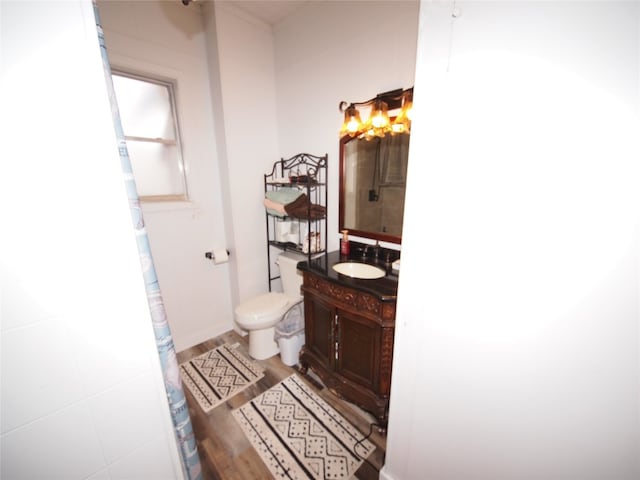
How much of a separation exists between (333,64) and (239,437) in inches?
99.3

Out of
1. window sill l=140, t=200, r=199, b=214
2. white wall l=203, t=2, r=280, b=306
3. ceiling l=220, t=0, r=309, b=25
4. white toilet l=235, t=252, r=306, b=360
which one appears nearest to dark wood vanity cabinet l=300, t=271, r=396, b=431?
white toilet l=235, t=252, r=306, b=360

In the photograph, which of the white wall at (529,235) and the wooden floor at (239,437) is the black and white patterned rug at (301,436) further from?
the white wall at (529,235)

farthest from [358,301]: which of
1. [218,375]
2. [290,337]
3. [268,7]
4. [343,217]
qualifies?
[268,7]

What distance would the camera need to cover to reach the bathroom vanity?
1349 millimetres

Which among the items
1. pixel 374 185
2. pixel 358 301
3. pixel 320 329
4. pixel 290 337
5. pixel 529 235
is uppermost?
pixel 374 185

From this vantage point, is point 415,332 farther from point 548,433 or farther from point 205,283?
point 205,283

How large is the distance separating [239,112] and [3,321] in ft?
6.44

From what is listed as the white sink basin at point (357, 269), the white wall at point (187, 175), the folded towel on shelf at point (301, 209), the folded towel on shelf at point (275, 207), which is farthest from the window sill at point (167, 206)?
the white sink basin at point (357, 269)

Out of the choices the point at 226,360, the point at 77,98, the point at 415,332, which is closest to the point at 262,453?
the point at 226,360

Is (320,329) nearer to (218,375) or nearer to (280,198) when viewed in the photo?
(218,375)

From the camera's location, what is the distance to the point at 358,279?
1492 millimetres

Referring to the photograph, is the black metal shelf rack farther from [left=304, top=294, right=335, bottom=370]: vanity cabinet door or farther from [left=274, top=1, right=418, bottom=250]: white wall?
[left=304, top=294, right=335, bottom=370]: vanity cabinet door

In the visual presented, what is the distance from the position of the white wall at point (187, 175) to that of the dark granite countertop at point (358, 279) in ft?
2.99

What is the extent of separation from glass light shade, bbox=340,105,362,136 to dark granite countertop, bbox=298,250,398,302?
0.88m
